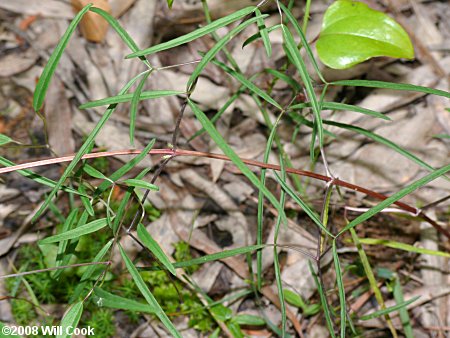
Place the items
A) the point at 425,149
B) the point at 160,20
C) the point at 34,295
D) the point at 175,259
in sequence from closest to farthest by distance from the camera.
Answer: the point at 34,295 → the point at 175,259 → the point at 425,149 → the point at 160,20

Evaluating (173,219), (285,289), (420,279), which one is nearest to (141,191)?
(173,219)

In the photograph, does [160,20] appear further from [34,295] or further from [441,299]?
[441,299]

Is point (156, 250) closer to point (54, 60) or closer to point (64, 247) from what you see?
point (64, 247)

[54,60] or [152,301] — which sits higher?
[54,60]

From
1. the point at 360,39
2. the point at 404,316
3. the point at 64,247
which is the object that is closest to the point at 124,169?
the point at 64,247

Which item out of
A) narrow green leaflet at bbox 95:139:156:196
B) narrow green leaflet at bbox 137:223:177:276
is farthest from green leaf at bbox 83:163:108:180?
narrow green leaflet at bbox 137:223:177:276

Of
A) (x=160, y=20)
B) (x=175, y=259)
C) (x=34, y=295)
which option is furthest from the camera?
(x=160, y=20)
